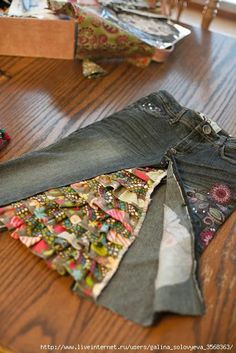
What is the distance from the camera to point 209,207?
729 millimetres

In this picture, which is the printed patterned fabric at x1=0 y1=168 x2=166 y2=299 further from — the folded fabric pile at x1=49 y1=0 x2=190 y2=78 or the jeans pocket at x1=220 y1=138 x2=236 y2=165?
the folded fabric pile at x1=49 y1=0 x2=190 y2=78

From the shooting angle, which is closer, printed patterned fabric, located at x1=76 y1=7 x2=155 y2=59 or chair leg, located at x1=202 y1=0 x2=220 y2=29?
printed patterned fabric, located at x1=76 y1=7 x2=155 y2=59

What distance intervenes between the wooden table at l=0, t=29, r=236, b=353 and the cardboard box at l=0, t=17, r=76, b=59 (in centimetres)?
2

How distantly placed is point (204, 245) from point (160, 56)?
60cm

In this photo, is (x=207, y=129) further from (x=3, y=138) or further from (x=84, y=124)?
(x=3, y=138)

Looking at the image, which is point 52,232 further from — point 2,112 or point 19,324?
point 2,112

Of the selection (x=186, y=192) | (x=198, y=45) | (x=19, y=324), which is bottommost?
(x=19, y=324)

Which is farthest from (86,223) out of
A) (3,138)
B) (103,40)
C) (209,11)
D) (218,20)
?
(218,20)

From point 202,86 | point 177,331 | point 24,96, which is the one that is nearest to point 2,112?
point 24,96

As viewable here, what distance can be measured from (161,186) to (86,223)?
6.9 inches

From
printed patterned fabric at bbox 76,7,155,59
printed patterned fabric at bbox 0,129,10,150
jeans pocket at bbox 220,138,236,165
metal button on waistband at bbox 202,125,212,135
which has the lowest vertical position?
printed patterned fabric at bbox 0,129,10,150

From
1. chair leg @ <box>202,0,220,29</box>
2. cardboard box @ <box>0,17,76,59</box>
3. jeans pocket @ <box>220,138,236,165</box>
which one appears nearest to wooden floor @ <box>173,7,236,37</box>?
chair leg @ <box>202,0,220,29</box>

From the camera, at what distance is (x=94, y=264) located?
63 cm

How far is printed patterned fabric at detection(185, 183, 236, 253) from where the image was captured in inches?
27.5
